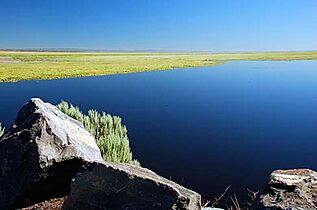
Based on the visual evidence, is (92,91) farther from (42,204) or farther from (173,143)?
(42,204)

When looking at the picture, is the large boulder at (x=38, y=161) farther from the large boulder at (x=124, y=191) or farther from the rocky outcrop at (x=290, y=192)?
the rocky outcrop at (x=290, y=192)

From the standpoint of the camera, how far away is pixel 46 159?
6273 millimetres

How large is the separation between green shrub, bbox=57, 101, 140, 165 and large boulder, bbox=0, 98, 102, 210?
2.25 meters

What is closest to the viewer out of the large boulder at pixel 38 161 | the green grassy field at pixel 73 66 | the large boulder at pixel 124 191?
the large boulder at pixel 124 191

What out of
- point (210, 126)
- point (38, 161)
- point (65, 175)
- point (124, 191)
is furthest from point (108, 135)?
point (210, 126)

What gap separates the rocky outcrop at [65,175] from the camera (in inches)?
189

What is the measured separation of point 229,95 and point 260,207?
31.1 m

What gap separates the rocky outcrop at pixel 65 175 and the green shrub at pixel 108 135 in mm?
1525

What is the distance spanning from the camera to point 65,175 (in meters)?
6.57

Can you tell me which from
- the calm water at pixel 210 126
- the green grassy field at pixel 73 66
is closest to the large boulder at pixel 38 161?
the calm water at pixel 210 126

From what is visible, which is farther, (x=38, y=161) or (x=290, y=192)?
(x=38, y=161)

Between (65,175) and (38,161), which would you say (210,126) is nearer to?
(65,175)

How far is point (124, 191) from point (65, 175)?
6.59ft

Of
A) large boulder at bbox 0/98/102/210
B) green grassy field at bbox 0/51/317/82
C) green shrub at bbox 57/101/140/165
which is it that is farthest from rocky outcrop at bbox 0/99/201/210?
green grassy field at bbox 0/51/317/82
